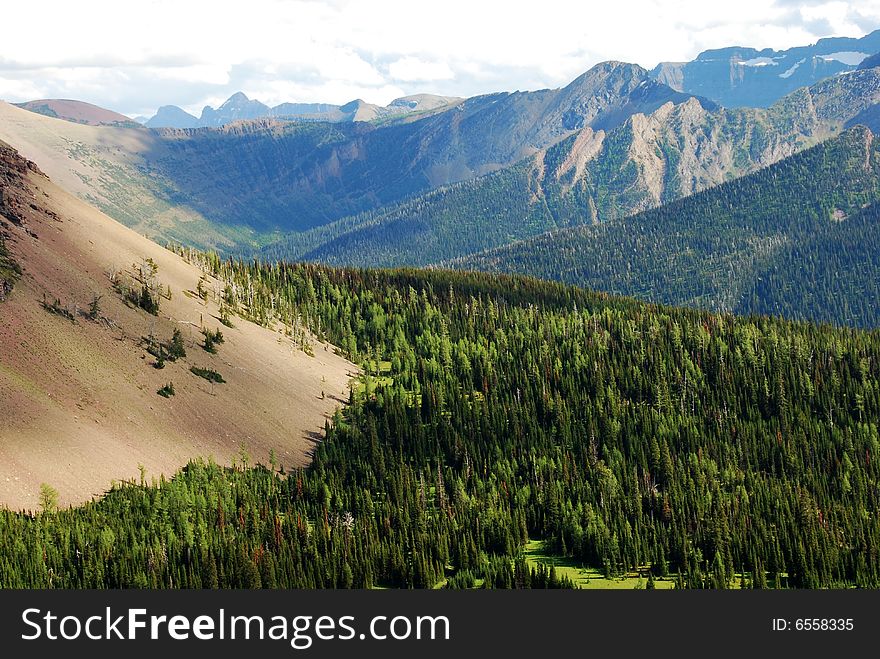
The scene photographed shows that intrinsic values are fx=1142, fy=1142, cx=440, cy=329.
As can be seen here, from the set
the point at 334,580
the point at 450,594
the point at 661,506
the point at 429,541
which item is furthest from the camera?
the point at 661,506

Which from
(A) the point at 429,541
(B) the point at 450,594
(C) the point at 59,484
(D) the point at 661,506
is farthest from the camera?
(D) the point at 661,506

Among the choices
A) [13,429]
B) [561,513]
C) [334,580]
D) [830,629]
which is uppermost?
[13,429]

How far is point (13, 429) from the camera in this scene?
19012 cm

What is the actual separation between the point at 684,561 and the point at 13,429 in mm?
110842

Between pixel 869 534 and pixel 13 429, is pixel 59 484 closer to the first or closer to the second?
pixel 13 429

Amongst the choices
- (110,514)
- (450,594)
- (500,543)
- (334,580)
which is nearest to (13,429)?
(110,514)

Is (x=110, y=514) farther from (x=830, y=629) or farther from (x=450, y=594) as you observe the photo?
(x=830, y=629)

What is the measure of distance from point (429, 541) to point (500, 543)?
1307cm

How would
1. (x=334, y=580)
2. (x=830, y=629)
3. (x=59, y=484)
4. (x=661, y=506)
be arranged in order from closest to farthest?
(x=830, y=629) → (x=334, y=580) → (x=59, y=484) → (x=661, y=506)

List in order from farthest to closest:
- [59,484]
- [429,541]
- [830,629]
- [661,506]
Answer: [661,506] < [59,484] < [429,541] < [830,629]

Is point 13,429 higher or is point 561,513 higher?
point 13,429

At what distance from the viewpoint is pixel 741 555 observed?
172250 millimetres

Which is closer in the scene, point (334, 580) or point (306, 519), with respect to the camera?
point (334, 580)

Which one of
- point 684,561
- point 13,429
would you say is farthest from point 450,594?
point 13,429
